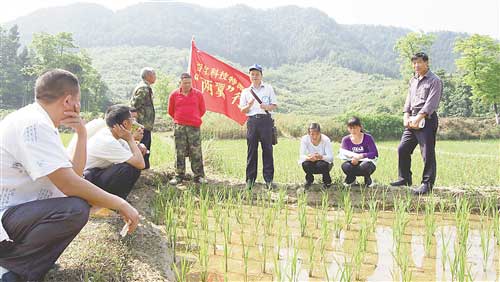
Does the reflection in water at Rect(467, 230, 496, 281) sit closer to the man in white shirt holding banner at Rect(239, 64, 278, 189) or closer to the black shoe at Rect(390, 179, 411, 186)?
the black shoe at Rect(390, 179, 411, 186)

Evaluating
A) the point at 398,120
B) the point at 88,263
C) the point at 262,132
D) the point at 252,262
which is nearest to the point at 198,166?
the point at 262,132

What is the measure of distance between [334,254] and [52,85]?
234 centimetres

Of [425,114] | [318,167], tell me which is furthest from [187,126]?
[425,114]

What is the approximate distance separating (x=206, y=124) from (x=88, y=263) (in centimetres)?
1428

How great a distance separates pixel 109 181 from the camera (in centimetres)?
351

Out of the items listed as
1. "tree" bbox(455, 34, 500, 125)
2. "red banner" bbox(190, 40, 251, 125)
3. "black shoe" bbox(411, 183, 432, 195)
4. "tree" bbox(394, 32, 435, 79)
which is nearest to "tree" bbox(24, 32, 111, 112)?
"tree" bbox(394, 32, 435, 79)

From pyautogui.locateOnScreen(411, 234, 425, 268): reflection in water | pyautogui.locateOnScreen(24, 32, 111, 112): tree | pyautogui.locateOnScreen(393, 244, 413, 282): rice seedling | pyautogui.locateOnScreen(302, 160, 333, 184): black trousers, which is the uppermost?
pyautogui.locateOnScreen(24, 32, 111, 112): tree

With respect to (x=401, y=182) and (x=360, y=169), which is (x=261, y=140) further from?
(x=401, y=182)

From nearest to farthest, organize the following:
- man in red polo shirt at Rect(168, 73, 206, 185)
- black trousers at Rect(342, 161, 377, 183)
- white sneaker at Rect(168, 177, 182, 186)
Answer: black trousers at Rect(342, 161, 377, 183), white sneaker at Rect(168, 177, 182, 186), man in red polo shirt at Rect(168, 73, 206, 185)

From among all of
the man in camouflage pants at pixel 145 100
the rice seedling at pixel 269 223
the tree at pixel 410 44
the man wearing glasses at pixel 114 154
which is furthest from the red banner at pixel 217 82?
the tree at pixel 410 44

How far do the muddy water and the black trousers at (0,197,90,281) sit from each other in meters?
0.94

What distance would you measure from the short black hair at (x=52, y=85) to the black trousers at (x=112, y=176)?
1.44 m

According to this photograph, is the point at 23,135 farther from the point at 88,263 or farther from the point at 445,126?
the point at 445,126

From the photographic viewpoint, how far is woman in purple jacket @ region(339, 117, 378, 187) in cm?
493
